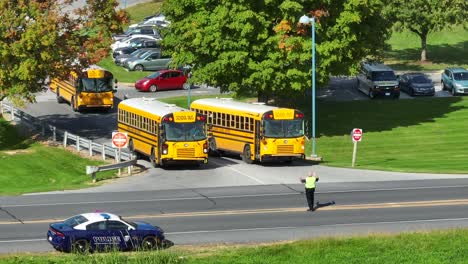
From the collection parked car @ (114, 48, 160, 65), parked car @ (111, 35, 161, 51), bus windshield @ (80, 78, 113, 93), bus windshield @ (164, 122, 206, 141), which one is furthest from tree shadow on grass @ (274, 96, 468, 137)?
parked car @ (111, 35, 161, 51)

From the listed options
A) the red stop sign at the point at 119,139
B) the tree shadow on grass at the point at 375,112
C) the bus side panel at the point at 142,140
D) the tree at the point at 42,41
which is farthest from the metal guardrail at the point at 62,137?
the tree shadow on grass at the point at 375,112

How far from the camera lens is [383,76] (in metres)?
73.6

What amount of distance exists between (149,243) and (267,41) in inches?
1120

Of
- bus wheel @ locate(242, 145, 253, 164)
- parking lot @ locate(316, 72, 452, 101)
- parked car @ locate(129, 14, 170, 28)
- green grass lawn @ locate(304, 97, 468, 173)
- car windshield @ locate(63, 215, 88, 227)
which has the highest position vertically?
parked car @ locate(129, 14, 170, 28)

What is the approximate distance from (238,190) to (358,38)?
21.1 m

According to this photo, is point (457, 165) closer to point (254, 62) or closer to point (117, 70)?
point (254, 62)

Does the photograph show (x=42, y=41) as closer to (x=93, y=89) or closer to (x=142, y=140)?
(x=142, y=140)

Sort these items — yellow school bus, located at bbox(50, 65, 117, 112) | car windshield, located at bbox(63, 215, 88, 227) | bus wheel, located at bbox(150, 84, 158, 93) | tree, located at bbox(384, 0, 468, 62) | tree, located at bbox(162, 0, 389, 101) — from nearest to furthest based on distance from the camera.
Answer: car windshield, located at bbox(63, 215, 88, 227)
tree, located at bbox(162, 0, 389, 101)
yellow school bus, located at bbox(50, 65, 117, 112)
bus wheel, located at bbox(150, 84, 158, 93)
tree, located at bbox(384, 0, 468, 62)

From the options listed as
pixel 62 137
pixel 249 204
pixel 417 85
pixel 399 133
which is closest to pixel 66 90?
pixel 62 137

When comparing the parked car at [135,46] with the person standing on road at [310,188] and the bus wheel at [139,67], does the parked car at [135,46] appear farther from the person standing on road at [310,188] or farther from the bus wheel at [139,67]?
the person standing on road at [310,188]

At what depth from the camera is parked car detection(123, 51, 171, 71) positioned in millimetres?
82188

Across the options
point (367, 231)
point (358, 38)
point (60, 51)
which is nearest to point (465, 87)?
point (358, 38)

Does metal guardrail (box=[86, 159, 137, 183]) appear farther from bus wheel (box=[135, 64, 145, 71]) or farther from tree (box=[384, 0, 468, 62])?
tree (box=[384, 0, 468, 62])

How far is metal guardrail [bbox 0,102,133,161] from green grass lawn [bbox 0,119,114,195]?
89 cm
